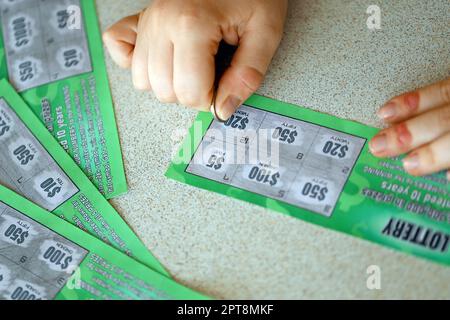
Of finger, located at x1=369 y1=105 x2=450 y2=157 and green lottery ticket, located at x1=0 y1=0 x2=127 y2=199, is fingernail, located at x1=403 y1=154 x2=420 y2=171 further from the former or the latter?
green lottery ticket, located at x1=0 y1=0 x2=127 y2=199

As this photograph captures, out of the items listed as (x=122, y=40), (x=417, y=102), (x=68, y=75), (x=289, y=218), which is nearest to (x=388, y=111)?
(x=417, y=102)

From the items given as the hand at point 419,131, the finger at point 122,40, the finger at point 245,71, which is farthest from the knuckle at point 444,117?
the finger at point 122,40

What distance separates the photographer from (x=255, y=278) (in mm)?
642

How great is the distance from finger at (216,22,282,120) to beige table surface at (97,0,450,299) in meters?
0.05

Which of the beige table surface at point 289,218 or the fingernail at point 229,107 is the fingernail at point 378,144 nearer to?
the beige table surface at point 289,218

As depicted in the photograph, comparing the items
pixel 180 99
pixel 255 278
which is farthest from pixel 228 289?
pixel 180 99

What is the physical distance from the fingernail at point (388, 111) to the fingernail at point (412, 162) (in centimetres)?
7

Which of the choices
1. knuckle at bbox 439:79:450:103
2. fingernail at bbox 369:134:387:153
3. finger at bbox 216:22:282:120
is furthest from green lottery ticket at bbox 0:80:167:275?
knuckle at bbox 439:79:450:103

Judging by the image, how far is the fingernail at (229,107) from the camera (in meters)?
0.71

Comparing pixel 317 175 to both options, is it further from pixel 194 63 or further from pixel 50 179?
pixel 50 179

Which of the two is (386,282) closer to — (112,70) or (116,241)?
(116,241)

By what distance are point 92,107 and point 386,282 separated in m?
0.52

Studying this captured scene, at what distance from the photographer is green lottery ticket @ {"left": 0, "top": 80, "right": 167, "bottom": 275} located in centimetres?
71
